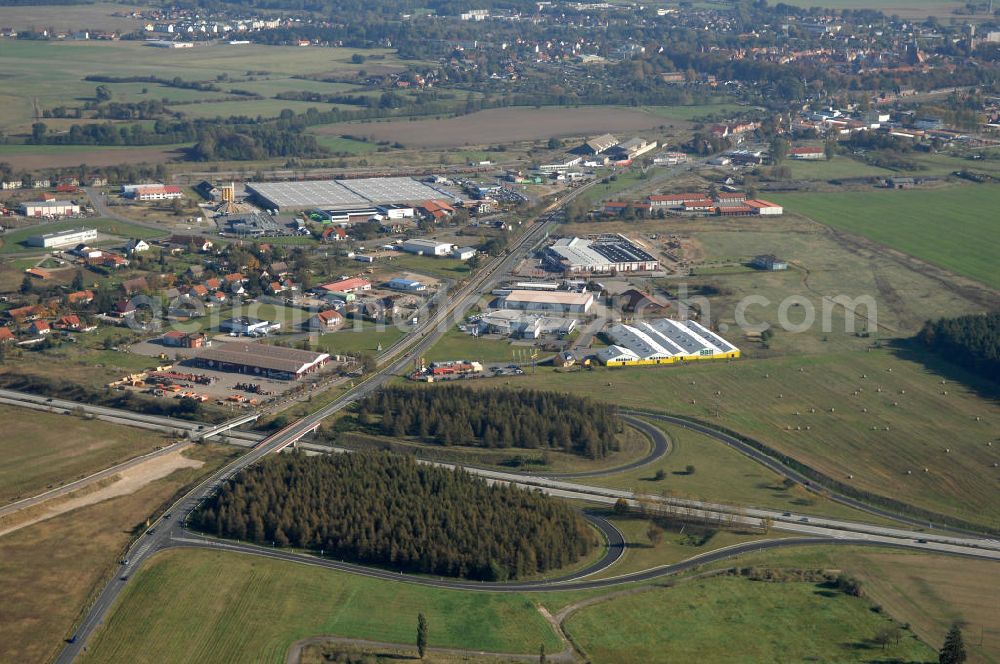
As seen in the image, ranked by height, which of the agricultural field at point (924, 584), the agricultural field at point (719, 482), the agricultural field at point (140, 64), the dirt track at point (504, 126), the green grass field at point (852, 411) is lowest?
the agricultural field at point (924, 584)

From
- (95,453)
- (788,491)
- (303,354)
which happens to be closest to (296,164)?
(303,354)

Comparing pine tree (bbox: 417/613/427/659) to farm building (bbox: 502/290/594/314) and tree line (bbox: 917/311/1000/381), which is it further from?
tree line (bbox: 917/311/1000/381)

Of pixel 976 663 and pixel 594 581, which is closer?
A: pixel 976 663

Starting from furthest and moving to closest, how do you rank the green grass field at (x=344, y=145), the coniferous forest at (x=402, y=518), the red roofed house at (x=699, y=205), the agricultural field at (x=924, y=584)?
the green grass field at (x=344, y=145)
the red roofed house at (x=699, y=205)
the coniferous forest at (x=402, y=518)
the agricultural field at (x=924, y=584)

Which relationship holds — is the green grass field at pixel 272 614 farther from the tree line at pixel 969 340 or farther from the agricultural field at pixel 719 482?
the tree line at pixel 969 340

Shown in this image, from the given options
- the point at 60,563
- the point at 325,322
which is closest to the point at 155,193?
the point at 325,322

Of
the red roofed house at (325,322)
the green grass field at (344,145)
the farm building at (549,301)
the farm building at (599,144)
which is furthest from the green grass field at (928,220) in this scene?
the green grass field at (344,145)

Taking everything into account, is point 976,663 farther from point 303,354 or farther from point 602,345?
point 303,354
